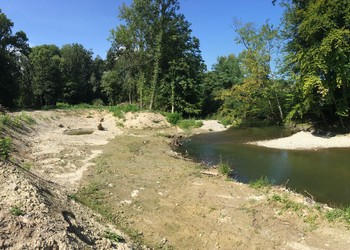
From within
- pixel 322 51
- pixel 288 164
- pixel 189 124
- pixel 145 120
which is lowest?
pixel 288 164

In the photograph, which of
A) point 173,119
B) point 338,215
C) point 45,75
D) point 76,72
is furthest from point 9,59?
point 338,215

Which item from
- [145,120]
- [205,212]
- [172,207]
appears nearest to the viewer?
[205,212]

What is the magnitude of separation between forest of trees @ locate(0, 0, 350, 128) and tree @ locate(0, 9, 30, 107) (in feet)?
0.40

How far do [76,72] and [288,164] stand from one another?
6200 cm

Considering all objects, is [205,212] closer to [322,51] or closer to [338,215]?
[338,215]

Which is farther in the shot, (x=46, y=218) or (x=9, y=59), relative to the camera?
(x=9, y=59)

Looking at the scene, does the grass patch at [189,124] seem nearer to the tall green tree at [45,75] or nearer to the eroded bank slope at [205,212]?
the eroded bank slope at [205,212]

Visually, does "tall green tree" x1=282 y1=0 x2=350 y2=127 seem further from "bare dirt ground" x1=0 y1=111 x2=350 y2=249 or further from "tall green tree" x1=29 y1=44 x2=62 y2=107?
"tall green tree" x1=29 y1=44 x2=62 y2=107

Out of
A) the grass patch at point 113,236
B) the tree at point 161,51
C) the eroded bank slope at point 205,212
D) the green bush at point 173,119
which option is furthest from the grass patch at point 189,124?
the grass patch at point 113,236

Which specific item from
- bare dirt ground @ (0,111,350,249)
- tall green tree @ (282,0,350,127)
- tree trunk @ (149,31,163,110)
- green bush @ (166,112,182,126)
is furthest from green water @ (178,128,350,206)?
tree trunk @ (149,31,163,110)

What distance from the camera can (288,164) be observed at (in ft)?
55.3

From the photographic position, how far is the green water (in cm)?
1262

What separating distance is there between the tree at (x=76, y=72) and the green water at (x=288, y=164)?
43010mm

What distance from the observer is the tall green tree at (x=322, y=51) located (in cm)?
2128
